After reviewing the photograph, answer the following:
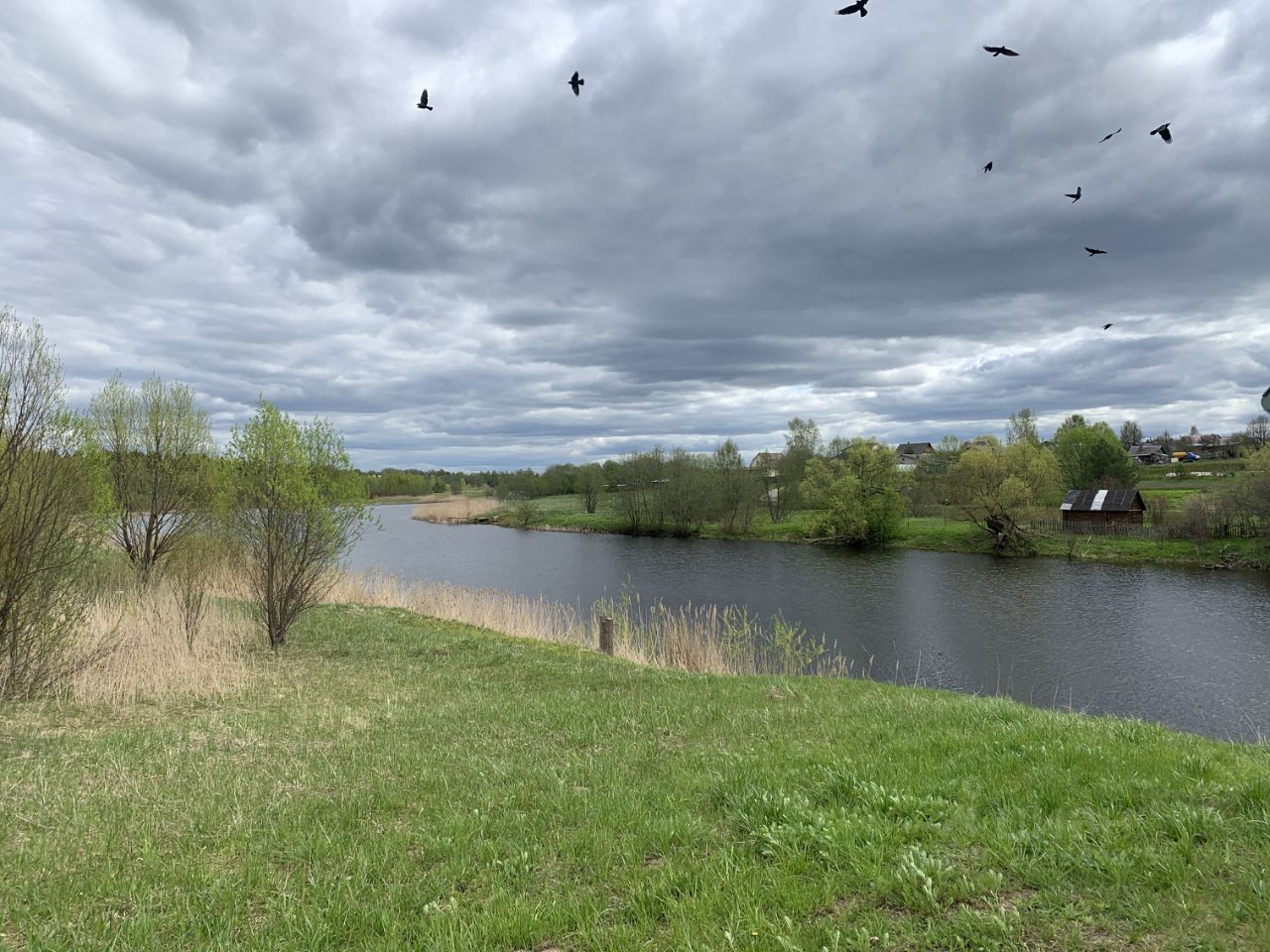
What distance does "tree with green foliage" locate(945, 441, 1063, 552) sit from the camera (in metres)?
47.7

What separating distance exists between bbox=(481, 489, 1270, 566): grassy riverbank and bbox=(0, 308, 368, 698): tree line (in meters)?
45.3

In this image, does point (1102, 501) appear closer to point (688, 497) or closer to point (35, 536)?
point (688, 497)

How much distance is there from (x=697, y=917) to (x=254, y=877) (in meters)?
2.55

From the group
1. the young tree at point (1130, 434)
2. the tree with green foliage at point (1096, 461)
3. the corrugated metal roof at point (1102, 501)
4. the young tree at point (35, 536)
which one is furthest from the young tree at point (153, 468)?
the young tree at point (1130, 434)

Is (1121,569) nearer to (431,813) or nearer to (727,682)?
(727,682)

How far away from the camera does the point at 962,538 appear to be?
5144 cm

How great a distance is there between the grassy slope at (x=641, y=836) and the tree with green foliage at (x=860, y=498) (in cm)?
4724

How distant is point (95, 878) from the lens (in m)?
3.88

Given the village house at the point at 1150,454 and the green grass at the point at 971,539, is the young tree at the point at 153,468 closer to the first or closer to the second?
the green grass at the point at 971,539

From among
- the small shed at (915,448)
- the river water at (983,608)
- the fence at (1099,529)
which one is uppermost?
the small shed at (915,448)

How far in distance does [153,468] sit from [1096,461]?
229ft

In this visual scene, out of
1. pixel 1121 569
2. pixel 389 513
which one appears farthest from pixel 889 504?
pixel 389 513

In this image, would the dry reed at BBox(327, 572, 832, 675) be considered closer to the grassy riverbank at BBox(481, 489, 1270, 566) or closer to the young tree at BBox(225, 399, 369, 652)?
the young tree at BBox(225, 399, 369, 652)

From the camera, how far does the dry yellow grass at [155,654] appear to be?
30.3 ft
